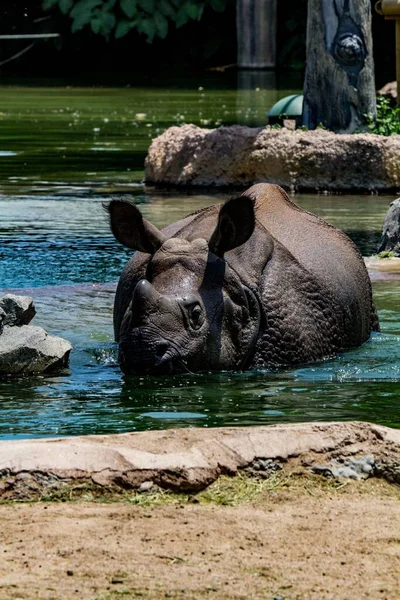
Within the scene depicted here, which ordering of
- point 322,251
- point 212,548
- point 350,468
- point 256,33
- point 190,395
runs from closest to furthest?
point 212,548, point 350,468, point 190,395, point 322,251, point 256,33

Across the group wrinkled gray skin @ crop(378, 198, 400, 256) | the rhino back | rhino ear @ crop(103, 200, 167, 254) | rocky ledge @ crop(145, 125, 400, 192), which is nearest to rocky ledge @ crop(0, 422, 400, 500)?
rhino ear @ crop(103, 200, 167, 254)

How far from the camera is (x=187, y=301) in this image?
7512 millimetres

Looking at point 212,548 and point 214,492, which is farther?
point 214,492

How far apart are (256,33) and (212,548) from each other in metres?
30.3

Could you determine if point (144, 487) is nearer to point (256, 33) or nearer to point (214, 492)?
point (214, 492)

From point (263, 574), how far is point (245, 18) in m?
30.2

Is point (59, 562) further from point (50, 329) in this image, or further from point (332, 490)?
point (50, 329)

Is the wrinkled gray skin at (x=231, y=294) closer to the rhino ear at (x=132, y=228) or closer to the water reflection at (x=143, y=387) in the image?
the rhino ear at (x=132, y=228)

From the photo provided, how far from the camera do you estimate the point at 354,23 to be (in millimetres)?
16484

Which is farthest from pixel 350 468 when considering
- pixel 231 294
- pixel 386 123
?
pixel 386 123

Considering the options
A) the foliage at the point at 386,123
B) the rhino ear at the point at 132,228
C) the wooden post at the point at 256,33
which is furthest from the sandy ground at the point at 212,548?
the wooden post at the point at 256,33

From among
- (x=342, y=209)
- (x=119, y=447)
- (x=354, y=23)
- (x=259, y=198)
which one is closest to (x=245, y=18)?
(x=354, y=23)

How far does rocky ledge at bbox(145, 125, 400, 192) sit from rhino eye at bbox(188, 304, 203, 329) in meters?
8.05

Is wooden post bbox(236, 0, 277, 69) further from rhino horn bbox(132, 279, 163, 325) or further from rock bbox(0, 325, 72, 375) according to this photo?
rhino horn bbox(132, 279, 163, 325)
